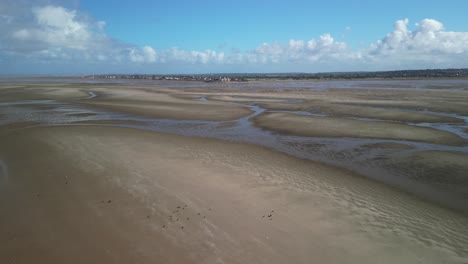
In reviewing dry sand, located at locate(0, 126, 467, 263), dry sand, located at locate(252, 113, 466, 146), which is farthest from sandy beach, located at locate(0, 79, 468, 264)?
dry sand, located at locate(252, 113, 466, 146)

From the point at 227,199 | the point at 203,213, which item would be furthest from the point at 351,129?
the point at 203,213

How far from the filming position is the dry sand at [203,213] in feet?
20.1

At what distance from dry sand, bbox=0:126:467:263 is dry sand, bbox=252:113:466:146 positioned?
6.82 metres

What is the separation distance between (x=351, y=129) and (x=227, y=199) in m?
13.3

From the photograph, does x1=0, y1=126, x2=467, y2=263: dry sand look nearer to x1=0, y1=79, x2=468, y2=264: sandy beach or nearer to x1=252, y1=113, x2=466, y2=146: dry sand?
x1=0, y1=79, x2=468, y2=264: sandy beach

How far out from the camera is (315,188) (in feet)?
31.4

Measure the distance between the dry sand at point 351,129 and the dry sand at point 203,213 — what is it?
682cm

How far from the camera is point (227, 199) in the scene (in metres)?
8.59

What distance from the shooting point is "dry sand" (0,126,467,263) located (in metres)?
6.14

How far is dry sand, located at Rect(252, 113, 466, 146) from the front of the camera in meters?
16.7

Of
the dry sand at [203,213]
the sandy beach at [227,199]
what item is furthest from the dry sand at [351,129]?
the dry sand at [203,213]

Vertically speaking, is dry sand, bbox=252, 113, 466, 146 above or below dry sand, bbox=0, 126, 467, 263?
above

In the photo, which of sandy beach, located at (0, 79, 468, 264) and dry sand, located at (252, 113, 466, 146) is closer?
sandy beach, located at (0, 79, 468, 264)

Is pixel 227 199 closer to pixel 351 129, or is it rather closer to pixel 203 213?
pixel 203 213
